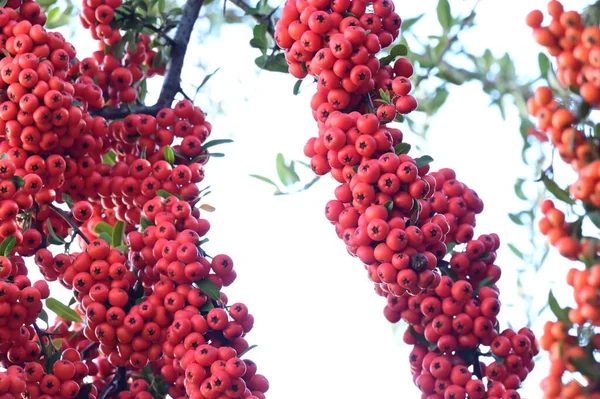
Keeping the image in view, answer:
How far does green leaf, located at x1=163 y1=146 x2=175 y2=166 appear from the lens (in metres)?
2.46

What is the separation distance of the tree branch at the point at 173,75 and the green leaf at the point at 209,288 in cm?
69

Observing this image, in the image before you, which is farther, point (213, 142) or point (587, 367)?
point (213, 142)

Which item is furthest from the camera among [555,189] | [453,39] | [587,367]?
[453,39]

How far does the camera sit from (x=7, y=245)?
221 centimetres

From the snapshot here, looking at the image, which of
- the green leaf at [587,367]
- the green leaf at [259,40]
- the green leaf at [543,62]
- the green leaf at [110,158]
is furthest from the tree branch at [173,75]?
the green leaf at [587,367]

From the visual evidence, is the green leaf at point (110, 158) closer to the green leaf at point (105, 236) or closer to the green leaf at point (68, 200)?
the green leaf at point (68, 200)

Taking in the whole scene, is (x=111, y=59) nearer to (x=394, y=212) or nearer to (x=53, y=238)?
(x=53, y=238)

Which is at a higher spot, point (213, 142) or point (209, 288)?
point (213, 142)

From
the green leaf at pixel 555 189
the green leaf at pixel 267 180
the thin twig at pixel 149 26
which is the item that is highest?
the thin twig at pixel 149 26

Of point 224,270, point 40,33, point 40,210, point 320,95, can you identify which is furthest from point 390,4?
point 40,210

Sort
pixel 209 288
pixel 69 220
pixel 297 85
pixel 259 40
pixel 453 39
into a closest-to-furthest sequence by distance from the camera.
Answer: pixel 209 288 → pixel 297 85 → pixel 69 220 → pixel 259 40 → pixel 453 39

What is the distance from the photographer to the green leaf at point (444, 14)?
2859 mm

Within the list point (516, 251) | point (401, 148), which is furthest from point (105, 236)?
point (516, 251)

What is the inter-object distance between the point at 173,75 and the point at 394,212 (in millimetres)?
1110
